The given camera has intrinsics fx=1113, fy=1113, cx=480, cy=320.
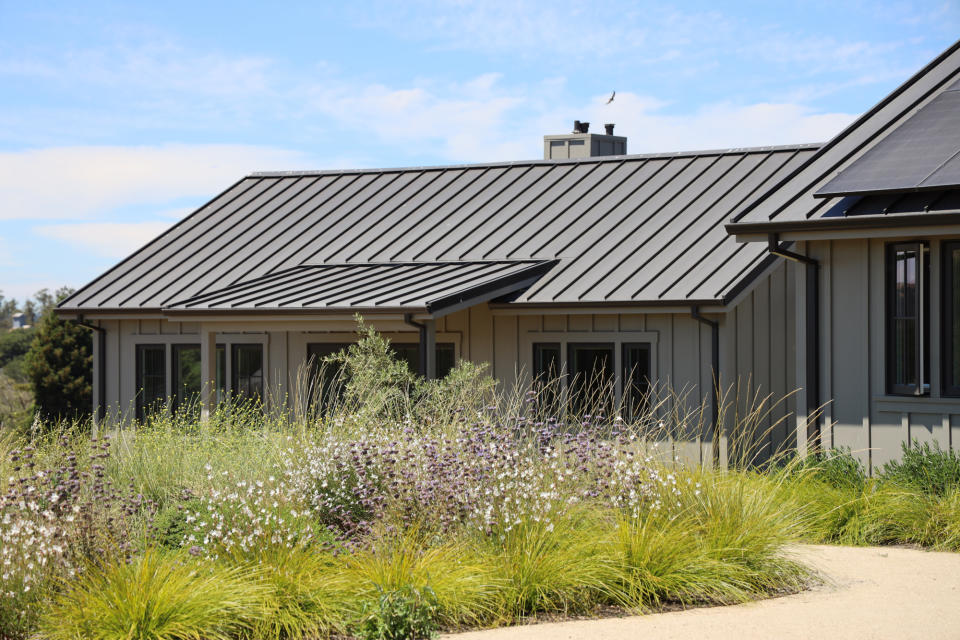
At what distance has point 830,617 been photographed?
7.52 meters

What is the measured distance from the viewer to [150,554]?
7184 millimetres

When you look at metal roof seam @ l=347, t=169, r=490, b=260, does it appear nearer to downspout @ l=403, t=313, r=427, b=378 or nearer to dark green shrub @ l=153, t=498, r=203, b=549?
downspout @ l=403, t=313, r=427, b=378

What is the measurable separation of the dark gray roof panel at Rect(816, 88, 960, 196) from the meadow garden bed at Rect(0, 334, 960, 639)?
3.40m

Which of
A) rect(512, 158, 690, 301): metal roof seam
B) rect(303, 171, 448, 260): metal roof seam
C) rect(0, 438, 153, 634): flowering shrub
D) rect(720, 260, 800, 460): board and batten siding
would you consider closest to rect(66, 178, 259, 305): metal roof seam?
rect(303, 171, 448, 260): metal roof seam

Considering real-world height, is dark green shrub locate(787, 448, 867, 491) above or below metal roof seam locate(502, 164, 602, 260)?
below

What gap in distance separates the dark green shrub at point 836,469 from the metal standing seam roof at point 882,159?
8.55 ft

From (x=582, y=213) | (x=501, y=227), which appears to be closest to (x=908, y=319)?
(x=582, y=213)

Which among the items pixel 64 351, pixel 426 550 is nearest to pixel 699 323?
pixel 426 550

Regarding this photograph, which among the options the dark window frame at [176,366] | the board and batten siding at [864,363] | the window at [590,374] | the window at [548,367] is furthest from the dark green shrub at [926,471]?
the dark window frame at [176,366]

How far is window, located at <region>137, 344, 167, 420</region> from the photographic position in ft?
62.7

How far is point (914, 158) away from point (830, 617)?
6624mm

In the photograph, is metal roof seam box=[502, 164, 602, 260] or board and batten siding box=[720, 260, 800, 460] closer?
board and batten siding box=[720, 260, 800, 460]

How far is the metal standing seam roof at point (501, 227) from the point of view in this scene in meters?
15.8

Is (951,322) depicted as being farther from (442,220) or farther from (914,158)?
(442,220)
